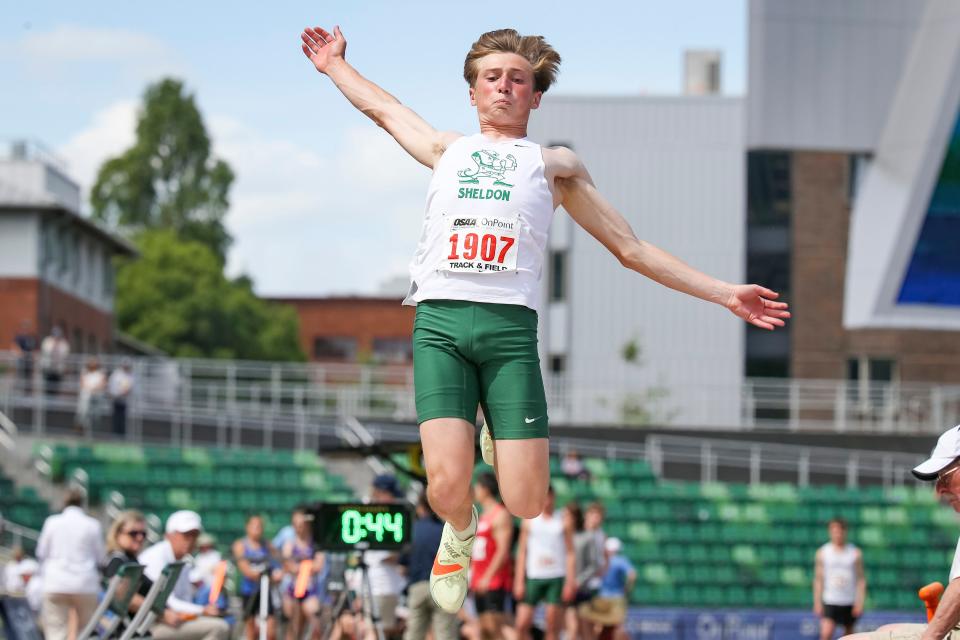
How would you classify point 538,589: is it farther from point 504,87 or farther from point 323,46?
point 504,87

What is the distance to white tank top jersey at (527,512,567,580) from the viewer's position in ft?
49.0

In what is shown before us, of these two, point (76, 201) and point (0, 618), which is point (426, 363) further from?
point (76, 201)

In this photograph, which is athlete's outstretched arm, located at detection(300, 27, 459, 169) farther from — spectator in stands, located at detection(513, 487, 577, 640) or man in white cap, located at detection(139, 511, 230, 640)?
spectator in stands, located at detection(513, 487, 577, 640)

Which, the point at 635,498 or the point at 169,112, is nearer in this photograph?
the point at 635,498

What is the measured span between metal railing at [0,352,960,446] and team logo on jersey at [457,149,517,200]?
2231 cm

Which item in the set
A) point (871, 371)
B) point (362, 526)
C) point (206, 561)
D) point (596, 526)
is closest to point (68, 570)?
point (206, 561)

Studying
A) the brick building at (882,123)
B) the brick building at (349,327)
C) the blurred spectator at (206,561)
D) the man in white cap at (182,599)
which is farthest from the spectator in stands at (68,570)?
the brick building at (349,327)

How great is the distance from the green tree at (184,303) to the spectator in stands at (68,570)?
51.0m

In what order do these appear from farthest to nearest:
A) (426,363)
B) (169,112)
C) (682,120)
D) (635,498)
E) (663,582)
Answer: (169,112) < (682,120) < (635,498) < (663,582) < (426,363)

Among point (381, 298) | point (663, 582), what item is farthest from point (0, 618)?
point (381, 298)

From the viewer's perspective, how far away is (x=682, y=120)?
38.6 m

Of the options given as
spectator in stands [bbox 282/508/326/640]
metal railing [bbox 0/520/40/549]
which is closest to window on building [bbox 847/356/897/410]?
metal railing [bbox 0/520/40/549]

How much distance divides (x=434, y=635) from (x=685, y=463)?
61.0 feet

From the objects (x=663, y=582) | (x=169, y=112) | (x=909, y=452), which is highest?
(x=169, y=112)
